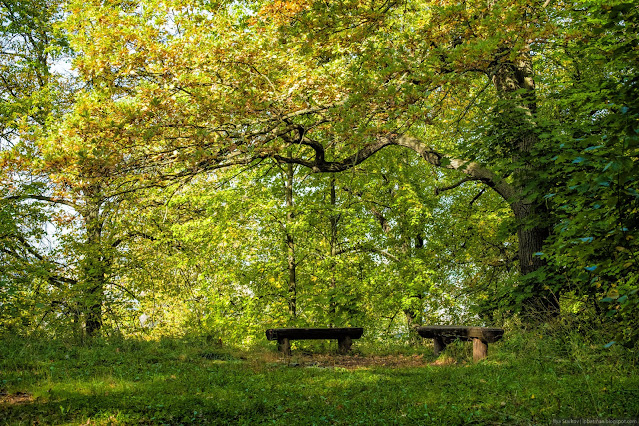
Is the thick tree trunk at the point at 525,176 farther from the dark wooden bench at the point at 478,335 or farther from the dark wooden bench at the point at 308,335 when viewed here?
the dark wooden bench at the point at 308,335

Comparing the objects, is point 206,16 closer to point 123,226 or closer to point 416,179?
point 123,226

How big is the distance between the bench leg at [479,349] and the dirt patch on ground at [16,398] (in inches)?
304

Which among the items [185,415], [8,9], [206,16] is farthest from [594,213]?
[8,9]

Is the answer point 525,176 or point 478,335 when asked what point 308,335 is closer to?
point 478,335

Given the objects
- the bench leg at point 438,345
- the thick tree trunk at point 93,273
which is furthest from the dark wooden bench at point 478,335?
the thick tree trunk at point 93,273

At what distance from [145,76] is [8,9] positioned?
7.87 m

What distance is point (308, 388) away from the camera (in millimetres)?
6844

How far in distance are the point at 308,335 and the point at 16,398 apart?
23.3 ft

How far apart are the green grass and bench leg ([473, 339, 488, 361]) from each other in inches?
7.6

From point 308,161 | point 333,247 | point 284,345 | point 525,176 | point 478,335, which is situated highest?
point 308,161

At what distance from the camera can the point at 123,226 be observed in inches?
622

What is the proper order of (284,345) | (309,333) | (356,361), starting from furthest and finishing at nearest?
1. (309,333)
2. (284,345)
3. (356,361)

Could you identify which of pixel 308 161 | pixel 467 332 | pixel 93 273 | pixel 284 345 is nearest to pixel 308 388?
pixel 467 332

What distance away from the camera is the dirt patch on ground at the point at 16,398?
5.22m
